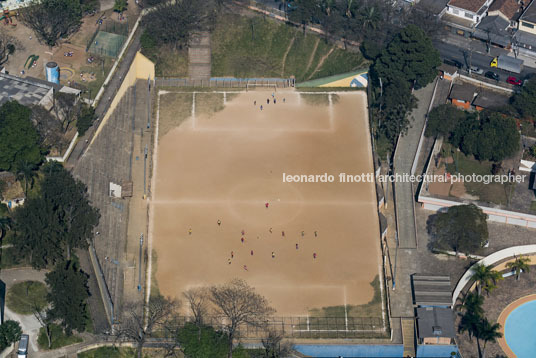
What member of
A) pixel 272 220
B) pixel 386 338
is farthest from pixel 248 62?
pixel 386 338

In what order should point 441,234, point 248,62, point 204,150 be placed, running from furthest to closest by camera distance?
point 248,62
point 204,150
point 441,234

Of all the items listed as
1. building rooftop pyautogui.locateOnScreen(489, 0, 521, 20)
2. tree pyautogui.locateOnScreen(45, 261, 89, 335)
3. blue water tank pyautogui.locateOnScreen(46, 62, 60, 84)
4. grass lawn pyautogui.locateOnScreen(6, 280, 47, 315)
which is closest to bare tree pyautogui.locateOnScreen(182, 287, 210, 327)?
tree pyautogui.locateOnScreen(45, 261, 89, 335)

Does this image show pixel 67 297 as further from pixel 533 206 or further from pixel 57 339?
pixel 533 206

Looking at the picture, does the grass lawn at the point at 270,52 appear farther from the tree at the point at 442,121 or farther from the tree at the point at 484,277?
the tree at the point at 484,277

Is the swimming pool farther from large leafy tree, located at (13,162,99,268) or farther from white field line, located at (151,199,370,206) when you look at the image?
large leafy tree, located at (13,162,99,268)

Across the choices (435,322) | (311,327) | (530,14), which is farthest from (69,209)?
(530,14)

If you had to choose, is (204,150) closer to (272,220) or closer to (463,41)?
(272,220)
